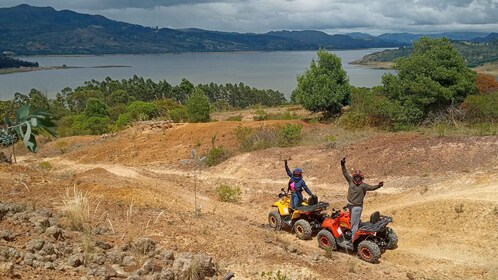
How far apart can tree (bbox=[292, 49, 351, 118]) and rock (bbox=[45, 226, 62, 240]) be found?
88.3 feet

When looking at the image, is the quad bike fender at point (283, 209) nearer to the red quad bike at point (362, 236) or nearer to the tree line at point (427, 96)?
the red quad bike at point (362, 236)

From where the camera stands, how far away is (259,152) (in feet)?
68.2

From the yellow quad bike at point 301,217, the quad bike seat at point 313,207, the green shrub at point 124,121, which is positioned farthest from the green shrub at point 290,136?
the green shrub at point 124,121

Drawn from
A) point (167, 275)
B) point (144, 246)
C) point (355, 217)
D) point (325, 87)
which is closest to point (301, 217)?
point (355, 217)

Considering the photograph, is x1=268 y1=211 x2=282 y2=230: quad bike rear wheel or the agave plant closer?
the agave plant

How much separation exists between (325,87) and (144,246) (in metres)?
27.0

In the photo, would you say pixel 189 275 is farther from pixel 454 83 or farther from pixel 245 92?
pixel 245 92

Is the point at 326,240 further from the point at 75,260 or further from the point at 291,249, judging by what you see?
the point at 75,260

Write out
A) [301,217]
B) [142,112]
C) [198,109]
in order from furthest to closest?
[142,112], [198,109], [301,217]

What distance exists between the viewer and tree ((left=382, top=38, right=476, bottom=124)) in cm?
2622

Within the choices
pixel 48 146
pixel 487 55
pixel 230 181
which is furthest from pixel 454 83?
pixel 487 55

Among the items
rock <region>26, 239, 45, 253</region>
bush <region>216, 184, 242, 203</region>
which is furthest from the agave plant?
bush <region>216, 184, 242, 203</region>

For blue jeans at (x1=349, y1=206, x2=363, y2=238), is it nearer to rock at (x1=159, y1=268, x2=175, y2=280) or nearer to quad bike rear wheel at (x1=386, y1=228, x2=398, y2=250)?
quad bike rear wheel at (x1=386, y1=228, x2=398, y2=250)

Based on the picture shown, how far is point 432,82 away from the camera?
85.9 ft
